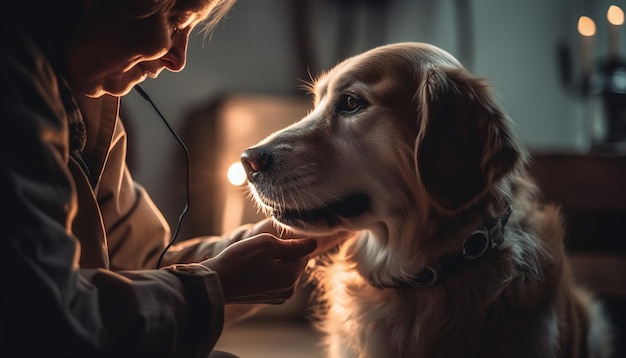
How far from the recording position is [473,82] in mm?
1207

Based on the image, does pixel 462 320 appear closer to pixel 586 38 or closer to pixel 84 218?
pixel 84 218

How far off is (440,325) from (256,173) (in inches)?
16.4

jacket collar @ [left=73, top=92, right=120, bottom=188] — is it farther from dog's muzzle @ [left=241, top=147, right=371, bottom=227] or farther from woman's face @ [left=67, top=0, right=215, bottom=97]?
dog's muzzle @ [left=241, top=147, right=371, bottom=227]

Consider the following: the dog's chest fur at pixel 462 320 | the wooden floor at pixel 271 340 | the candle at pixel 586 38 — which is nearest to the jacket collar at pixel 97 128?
the dog's chest fur at pixel 462 320

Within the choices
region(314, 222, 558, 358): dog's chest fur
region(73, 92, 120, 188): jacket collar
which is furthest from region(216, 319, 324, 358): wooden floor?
region(73, 92, 120, 188): jacket collar

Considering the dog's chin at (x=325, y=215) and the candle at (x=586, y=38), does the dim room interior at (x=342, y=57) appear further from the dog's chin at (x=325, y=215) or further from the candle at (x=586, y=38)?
the dog's chin at (x=325, y=215)

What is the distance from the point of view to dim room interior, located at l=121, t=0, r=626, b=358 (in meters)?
2.27

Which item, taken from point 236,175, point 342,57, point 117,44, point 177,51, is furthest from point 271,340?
point 117,44

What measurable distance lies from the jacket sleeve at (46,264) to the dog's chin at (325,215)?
433mm

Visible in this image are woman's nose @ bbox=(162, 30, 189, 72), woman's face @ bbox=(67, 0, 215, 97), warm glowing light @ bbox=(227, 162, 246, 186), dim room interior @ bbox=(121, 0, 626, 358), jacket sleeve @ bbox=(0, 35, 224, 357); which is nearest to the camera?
jacket sleeve @ bbox=(0, 35, 224, 357)

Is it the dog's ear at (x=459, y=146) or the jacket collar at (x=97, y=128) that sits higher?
the jacket collar at (x=97, y=128)

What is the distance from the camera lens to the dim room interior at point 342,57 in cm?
227

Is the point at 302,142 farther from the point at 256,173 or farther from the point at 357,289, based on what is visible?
the point at 357,289

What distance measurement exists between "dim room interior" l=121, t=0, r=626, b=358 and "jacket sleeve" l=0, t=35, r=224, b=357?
158cm
